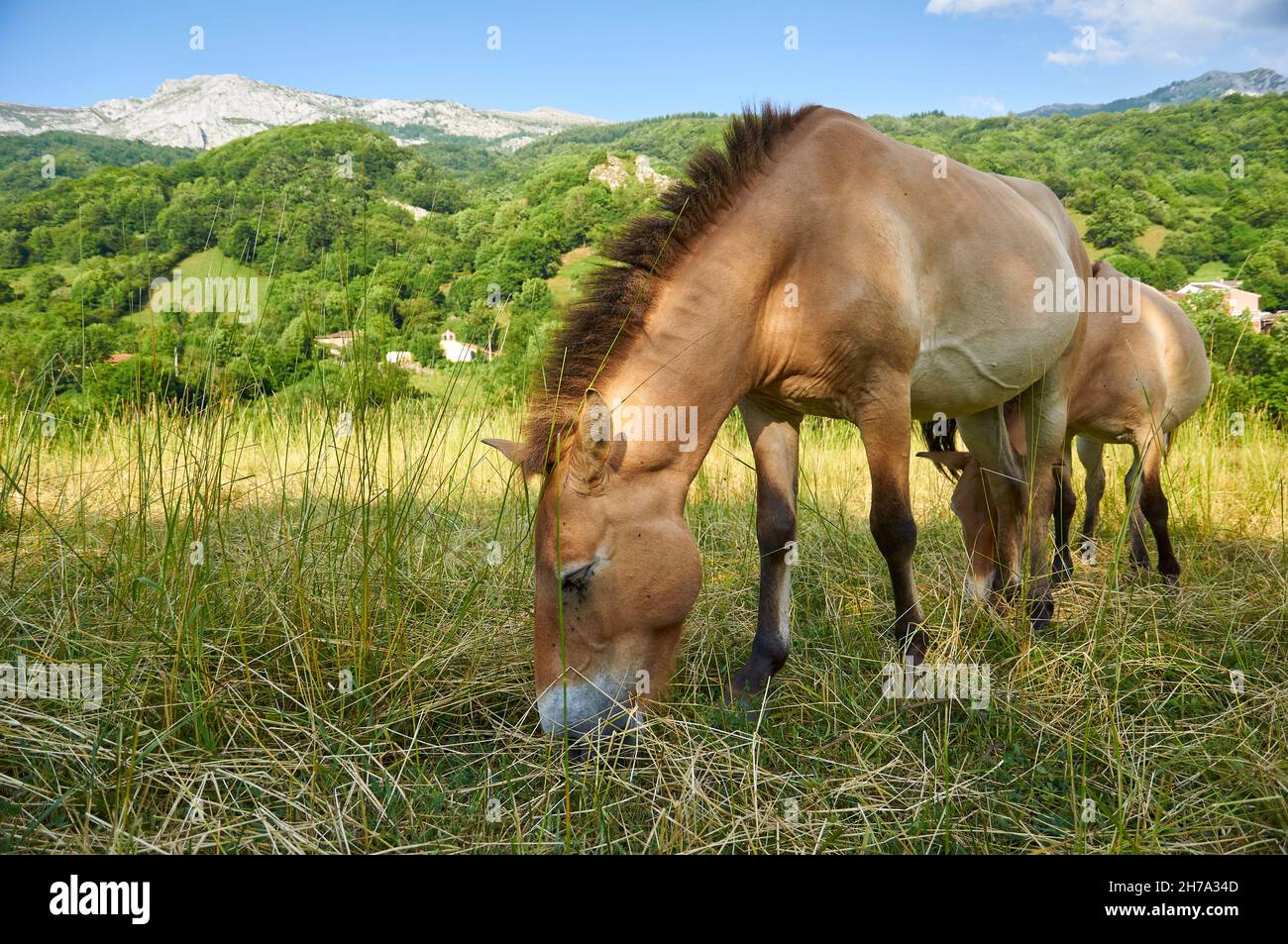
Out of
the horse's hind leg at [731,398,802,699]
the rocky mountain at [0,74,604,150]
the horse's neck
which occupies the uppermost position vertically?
the rocky mountain at [0,74,604,150]

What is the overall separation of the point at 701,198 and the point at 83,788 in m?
2.78

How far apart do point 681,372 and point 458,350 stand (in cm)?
153

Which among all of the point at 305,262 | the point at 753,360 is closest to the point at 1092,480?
the point at 753,360

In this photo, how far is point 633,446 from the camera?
101 inches

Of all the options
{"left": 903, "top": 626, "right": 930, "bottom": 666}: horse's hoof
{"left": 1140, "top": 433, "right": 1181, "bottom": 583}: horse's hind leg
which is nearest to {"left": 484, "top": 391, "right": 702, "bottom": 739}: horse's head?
{"left": 903, "top": 626, "right": 930, "bottom": 666}: horse's hoof

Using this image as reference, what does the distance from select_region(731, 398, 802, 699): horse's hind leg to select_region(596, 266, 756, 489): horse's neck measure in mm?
744

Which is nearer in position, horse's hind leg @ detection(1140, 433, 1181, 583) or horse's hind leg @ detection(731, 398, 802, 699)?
horse's hind leg @ detection(731, 398, 802, 699)

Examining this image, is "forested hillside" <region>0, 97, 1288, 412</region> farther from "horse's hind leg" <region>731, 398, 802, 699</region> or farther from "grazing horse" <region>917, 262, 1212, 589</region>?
"grazing horse" <region>917, 262, 1212, 589</region>

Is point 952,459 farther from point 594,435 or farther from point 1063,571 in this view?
point 594,435

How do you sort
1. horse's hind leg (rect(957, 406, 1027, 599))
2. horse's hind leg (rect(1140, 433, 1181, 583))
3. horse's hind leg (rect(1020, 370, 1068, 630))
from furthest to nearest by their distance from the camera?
Result: horse's hind leg (rect(1140, 433, 1181, 583)), horse's hind leg (rect(1020, 370, 1068, 630)), horse's hind leg (rect(957, 406, 1027, 599))

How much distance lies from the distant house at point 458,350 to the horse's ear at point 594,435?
52.7 inches

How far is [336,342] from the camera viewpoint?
3.40 metres

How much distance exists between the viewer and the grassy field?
7.13 ft
